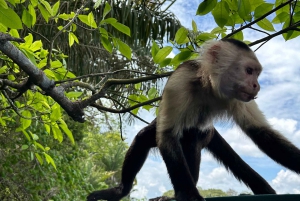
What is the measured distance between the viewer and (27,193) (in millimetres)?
5000

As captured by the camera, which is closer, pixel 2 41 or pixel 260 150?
pixel 2 41

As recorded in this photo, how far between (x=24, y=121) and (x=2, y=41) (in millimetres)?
951

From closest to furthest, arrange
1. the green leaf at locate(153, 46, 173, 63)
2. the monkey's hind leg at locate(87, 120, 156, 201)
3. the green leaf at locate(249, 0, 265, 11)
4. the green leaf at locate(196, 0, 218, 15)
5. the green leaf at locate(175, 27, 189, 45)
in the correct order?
1. the green leaf at locate(196, 0, 218, 15)
2. the green leaf at locate(249, 0, 265, 11)
3. the green leaf at locate(175, 27, 189, 45)
4. the green leaf at locate(153, 46, 173, 63)
5. the monkey's hind leg at locate(87, 120, 156, 201)

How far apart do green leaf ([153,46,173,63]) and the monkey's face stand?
1.32 feet

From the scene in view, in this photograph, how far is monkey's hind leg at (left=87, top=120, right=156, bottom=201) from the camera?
98.3 inches

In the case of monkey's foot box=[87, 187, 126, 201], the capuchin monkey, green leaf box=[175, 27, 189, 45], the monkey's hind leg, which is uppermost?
green leaf box=[175, 27, 189, 45]

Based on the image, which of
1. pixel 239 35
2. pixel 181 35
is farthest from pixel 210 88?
pixel 181 35

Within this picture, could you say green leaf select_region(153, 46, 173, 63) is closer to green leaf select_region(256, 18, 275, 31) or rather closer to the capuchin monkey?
the capuchin monkey

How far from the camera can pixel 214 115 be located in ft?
7.77

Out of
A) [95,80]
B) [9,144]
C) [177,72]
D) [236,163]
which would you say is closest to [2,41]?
[177,72]

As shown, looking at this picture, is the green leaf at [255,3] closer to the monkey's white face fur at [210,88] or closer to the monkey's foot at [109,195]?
the monkey's white face fur at [210,88]

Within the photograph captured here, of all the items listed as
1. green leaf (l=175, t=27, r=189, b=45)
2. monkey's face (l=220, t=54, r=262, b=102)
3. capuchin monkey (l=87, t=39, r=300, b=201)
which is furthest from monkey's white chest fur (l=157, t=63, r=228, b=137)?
green leaf (l=175, t=27, r=189, b=45)

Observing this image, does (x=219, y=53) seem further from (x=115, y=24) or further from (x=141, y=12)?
(x=141, y=12)

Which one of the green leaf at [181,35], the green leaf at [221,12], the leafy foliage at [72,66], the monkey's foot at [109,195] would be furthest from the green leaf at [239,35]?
the monkey's foot at [109,195]
